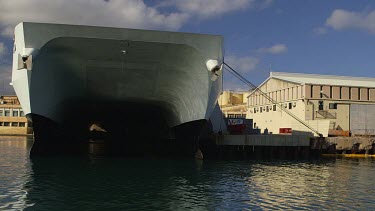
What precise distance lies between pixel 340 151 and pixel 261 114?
1708 cm

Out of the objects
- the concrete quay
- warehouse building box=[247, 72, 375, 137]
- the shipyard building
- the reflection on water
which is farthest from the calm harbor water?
the shipyard building

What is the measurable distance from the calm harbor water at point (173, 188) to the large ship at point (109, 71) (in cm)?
368

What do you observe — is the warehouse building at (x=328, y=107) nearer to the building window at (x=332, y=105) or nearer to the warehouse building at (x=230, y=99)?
the building window at (x=332, y=105)

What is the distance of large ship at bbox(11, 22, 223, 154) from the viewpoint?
61.8 ft

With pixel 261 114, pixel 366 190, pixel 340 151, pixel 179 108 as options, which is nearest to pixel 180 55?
pixel 179 108

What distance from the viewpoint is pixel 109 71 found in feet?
71.5

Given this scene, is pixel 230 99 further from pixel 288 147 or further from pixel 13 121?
pixel 288 147

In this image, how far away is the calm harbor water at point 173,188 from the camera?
12.3m

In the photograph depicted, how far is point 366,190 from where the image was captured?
53.0 ft

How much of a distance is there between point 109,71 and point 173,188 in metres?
9.06

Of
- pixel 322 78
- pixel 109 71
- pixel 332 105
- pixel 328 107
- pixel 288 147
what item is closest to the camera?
pixel 109 71

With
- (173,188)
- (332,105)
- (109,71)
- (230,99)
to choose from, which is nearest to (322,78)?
(332,105)

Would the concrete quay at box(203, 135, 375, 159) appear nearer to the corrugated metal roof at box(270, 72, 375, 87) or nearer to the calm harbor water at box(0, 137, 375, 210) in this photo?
the calm harbor water at box(0, 137, 375, 210)

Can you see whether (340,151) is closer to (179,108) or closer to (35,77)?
(179,108)
